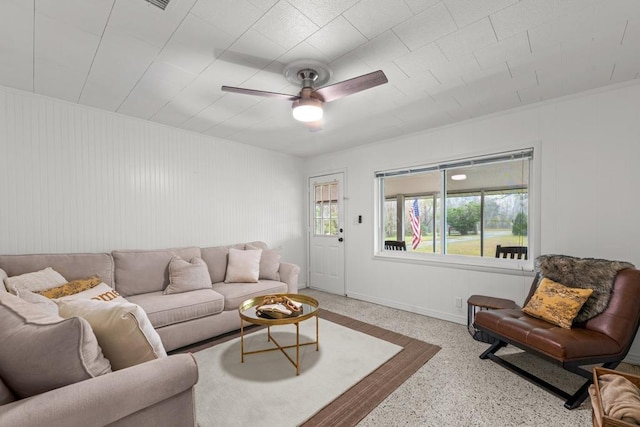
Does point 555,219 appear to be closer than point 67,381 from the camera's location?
No

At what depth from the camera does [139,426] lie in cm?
107

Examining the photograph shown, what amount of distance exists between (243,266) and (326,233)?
1786mm

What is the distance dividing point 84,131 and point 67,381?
9.56ft

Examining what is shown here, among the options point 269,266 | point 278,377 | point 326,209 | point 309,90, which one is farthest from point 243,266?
point 309,90

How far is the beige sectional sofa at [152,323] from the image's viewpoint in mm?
937

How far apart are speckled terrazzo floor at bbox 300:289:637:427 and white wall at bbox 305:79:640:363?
784 millimetres

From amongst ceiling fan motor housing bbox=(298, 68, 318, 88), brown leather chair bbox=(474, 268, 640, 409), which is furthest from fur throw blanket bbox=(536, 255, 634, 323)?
ceiling fan motor housing bbox=(298, 68, 318, 88)

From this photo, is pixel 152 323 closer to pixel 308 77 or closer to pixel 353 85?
pixel 308 77

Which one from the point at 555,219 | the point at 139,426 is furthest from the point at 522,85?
the point at 139,426

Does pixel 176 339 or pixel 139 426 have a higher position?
pixel 139 426

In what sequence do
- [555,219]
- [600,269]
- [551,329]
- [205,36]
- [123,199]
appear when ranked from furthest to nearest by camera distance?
[123,199] < [555,219] < [600,269] < [551,329] < [205,36]

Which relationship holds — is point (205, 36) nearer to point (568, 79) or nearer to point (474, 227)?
point (568, 79)

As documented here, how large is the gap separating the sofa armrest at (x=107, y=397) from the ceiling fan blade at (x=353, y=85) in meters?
1.84

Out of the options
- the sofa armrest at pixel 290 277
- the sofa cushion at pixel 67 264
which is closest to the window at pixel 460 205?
the sofa armrest at pixel 290 277
